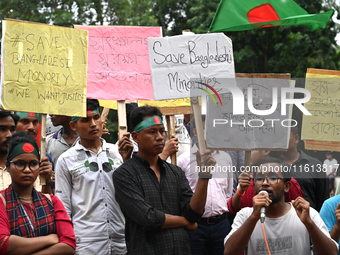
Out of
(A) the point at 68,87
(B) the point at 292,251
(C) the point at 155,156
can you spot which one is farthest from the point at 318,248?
(A) the point at 68,87

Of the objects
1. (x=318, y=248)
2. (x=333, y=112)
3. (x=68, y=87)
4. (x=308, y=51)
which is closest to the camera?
(x=318, y=248)

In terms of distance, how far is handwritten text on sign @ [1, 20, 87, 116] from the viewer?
15.4 ft

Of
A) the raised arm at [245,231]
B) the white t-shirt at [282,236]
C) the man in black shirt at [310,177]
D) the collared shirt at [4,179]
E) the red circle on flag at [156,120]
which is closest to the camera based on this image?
the raised arm at [245,231]

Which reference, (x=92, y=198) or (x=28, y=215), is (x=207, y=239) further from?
(x=28, y=215)

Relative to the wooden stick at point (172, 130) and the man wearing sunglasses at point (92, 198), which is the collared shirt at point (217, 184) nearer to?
the wooden stick at point (172, 130)

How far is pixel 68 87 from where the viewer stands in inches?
195

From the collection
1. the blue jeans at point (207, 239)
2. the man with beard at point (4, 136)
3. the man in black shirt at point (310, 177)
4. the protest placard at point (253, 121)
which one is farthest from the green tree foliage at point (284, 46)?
the man with beard at point (4, 136)

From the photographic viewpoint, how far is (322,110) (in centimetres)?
542

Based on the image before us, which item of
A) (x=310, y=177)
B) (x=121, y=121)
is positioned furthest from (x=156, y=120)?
(x=310, y=177)

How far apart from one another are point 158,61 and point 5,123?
1680mm

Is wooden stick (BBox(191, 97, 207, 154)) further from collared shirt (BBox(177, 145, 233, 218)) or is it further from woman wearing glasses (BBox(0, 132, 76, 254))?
woman wearing glasses (BBox(0, 132, 76, 254))

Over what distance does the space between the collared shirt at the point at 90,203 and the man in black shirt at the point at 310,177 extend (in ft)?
6.49

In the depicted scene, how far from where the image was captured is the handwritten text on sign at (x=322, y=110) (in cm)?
535

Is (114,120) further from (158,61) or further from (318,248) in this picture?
(318,248)
